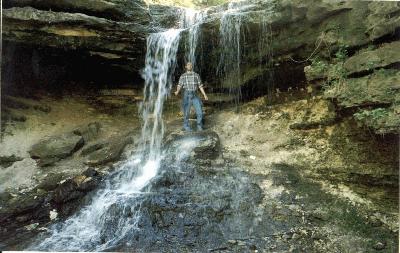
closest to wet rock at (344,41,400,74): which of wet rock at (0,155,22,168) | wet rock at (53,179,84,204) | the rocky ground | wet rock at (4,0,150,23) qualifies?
the rocky ground

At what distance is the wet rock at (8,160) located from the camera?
657 cm

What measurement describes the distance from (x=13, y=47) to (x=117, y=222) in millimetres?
3917

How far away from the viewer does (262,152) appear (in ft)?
19.7

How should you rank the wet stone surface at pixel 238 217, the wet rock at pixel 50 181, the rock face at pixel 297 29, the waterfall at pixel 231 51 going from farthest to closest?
the waterfall at pixel 231 51
the wet rock at pixel 50 181
the rock face at pixel 297 29
the wet stone surface at pixel 238 217

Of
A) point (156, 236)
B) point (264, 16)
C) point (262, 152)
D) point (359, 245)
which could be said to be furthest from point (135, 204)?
point (264, 16)

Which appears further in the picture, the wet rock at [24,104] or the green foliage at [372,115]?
the wet rock at [24,104]

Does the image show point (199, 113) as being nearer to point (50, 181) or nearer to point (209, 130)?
point (209, 130)

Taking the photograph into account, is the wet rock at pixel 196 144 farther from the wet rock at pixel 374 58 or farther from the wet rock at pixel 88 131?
the wet rock at pixel 374 58

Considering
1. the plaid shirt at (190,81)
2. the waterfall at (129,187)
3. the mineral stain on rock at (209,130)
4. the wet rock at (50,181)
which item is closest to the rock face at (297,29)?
the mineral stain on rock at (209,130)

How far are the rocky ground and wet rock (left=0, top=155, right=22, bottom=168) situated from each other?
0.11 meters

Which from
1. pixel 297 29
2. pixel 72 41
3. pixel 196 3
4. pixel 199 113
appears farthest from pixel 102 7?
pixel 196 3

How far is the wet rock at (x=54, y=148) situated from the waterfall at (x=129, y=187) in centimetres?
118

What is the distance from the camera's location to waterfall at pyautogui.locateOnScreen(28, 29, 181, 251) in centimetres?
460

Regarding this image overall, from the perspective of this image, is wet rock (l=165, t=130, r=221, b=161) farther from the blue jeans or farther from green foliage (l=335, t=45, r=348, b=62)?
green foliage (l=335, t=45, r=348, b=62)
